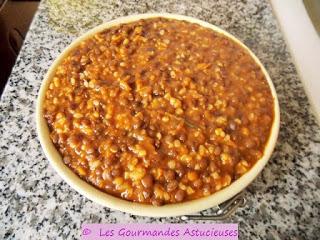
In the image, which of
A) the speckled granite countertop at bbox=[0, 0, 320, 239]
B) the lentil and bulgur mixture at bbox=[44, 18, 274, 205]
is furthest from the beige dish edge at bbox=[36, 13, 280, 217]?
the speckled granite countertop at bbox=[0, 0, 320, 239]

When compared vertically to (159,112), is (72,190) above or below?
below

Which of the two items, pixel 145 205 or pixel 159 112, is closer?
pixel 145 205

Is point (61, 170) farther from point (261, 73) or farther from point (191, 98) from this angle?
point (261, 73)

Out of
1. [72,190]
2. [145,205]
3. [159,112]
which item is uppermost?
[159,112]

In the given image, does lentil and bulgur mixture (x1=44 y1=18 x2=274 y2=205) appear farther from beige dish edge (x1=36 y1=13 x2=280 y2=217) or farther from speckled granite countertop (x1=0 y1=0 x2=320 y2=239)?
speckled granite countertop (x1=0 y1=0 x2=320 y2=239)

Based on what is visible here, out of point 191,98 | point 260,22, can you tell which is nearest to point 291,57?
point 260,22

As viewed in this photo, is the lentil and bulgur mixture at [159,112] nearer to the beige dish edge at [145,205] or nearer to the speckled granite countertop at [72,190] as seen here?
the beige dish edge at [145,205]

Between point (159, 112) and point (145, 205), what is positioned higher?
point (159, 112)
